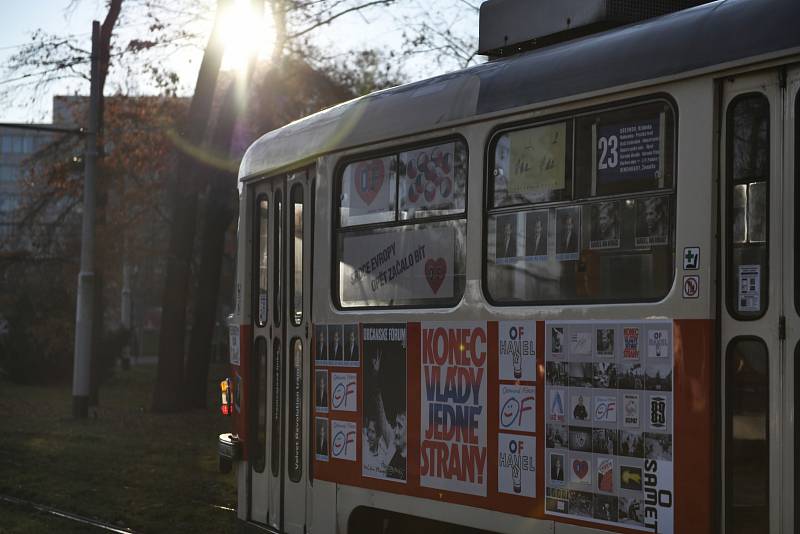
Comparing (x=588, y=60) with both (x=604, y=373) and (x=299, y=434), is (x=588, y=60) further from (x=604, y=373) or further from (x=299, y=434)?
(x=299, y=434)

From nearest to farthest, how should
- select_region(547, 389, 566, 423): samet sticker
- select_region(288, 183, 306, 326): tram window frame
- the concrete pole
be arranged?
select_region(547, 389, 566, 423): samet sticker
select_region(288, 183, 306, 326): tram window frame
the concrete pole

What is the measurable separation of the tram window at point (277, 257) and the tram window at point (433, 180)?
158 centimetres

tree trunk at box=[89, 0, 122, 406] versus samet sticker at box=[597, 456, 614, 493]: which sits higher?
tree trunk at box=[89, 0, 122, 406]

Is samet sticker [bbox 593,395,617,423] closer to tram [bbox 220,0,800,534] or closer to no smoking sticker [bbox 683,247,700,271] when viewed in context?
tram [bbox 220,0,800,534]

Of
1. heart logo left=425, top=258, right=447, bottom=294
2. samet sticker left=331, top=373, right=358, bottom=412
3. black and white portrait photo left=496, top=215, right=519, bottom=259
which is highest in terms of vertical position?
black and white portrait photo left=496, top=215, right=519, bottom=259

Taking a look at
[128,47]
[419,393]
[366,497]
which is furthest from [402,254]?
[128,47]

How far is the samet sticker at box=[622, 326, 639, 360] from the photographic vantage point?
4746 millimetres

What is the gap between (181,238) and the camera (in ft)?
77.4

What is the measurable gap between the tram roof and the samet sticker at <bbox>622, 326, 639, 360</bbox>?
3.25 ft

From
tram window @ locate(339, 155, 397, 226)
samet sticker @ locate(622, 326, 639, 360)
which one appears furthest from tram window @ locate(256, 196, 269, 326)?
samet sticker @ locate(622, 326, 639, 360)

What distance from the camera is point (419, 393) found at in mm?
5930

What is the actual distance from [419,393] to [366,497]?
0.69 metres

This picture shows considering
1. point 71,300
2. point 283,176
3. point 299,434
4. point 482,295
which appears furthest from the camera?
point 71,300

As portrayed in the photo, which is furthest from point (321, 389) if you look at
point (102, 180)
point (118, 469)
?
point (102, 180)
